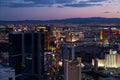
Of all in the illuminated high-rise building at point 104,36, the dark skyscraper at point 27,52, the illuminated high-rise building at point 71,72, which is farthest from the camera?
the illuminated high-rise building at point 104,36

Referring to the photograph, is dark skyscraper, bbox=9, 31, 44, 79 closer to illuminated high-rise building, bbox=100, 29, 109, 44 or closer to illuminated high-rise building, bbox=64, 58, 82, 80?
illuminated high-rise building, bbox=64, 58, 82, 80

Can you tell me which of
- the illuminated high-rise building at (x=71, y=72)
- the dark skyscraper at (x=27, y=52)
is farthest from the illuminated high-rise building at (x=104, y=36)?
the dark skyscraper at (x=27, y=52)

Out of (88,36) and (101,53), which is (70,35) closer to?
(88,36)

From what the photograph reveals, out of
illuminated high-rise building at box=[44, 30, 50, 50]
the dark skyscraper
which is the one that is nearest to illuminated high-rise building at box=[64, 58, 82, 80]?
the dark skyscraper

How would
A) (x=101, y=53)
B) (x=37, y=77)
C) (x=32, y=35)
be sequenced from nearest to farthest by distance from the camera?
(x=37, y=77) → (x=32, y=35) → (x=101, y=53)

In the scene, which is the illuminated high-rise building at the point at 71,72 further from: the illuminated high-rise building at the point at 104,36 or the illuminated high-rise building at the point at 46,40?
the illuminated high-rise building at the point at 104,36

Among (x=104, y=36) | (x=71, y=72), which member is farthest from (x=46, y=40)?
(x=104, y=36)

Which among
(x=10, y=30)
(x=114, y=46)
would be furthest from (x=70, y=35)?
(x=10, y=30)

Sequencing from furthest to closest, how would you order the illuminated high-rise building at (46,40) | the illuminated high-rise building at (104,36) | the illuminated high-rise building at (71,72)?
the illuminated high-rise building at (104,36), the illuminated high-rise building at (46,40), the illuminated high-rise building at (71,72)

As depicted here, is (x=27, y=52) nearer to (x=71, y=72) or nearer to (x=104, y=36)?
(x=71, y=72)
